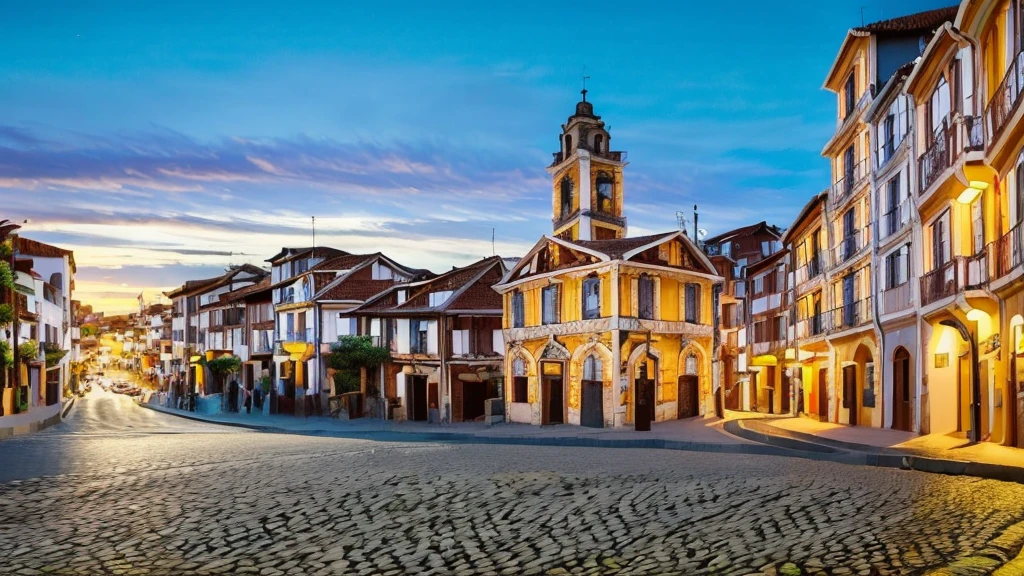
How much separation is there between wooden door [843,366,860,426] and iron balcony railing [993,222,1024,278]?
17975 millimetres

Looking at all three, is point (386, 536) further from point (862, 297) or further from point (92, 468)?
point (862, 297)

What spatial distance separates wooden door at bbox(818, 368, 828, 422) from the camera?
146 feet

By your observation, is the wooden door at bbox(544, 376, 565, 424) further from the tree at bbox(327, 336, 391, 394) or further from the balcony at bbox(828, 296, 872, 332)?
the tree at bbox(327, 336, 391, 394)

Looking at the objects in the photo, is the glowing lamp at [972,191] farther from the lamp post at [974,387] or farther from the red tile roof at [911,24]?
the red tile roof at [911,24]

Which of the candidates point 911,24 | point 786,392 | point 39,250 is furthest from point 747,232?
point 39,250

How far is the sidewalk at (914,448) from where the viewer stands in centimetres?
1599

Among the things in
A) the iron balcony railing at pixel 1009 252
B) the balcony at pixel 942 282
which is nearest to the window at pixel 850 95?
the balcony at pixel 942 282

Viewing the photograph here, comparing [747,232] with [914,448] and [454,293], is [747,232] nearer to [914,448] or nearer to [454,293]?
[454,293]

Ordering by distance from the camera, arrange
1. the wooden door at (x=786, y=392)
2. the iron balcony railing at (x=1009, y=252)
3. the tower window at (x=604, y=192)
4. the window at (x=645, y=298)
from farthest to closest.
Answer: the wooden door at (x=786, y=392), the tower window at (x=604, y=192), the window at (x=645, y=298), the iron balcony railing at (x=1009, y=252)

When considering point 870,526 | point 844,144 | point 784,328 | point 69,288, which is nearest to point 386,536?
point 870,526

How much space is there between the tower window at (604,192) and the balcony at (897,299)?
927 inches

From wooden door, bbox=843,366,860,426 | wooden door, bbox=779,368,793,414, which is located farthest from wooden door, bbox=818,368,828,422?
wooden door, bbox=779,368,793,414

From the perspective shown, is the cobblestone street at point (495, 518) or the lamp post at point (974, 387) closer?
the cobblestone street at point (495, 518)

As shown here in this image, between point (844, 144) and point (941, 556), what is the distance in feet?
113
